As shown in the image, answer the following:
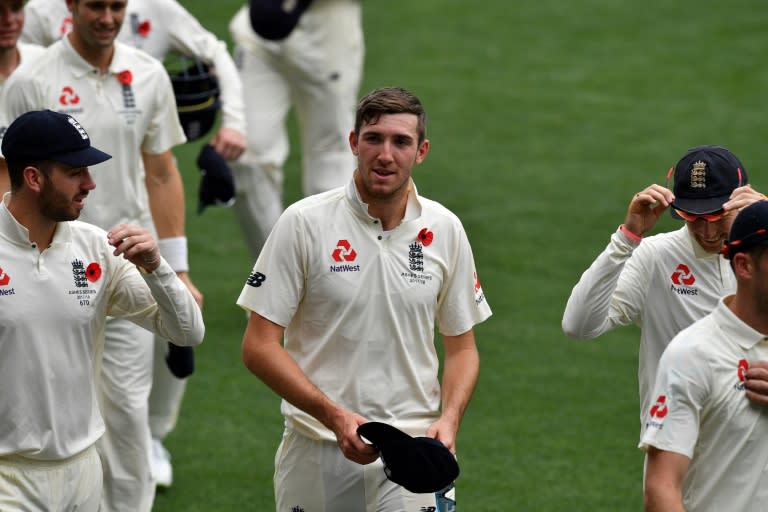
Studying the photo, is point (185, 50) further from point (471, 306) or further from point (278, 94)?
point (471, 306)

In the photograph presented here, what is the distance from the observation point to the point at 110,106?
22.4 ft

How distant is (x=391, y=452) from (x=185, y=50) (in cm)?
359

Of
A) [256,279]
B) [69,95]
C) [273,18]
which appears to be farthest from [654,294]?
[273,18]

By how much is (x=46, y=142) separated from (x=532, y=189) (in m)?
8.03

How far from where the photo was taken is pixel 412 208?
5.54 m

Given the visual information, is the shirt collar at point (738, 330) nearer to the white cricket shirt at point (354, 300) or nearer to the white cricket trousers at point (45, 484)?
the white cricket shirt at point (354, 300)

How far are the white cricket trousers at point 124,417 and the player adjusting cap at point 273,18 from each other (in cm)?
366

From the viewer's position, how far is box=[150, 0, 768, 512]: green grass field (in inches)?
324

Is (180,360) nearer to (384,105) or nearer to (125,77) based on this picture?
(125,77)

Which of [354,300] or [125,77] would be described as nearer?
[354,300]

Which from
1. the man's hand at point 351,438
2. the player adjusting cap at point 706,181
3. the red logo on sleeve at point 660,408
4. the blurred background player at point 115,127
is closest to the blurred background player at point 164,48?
the blurred background player at point 115,127

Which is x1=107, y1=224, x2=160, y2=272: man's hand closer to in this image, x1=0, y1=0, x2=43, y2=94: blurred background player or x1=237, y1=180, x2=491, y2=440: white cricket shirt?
x1=237, y1=180, x2=491, y2=440: white cricket shirt

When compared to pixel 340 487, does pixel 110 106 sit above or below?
above

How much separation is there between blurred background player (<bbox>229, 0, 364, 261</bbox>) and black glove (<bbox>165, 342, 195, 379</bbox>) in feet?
10.9
